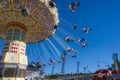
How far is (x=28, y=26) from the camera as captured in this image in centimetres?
2147

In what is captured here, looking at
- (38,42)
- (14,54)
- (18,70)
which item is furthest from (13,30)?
(38,42)

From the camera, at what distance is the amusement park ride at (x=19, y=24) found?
17.7 meters

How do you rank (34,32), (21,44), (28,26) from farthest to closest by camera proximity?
(34,32), (28,26), (21,44)

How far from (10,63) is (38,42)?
805cm

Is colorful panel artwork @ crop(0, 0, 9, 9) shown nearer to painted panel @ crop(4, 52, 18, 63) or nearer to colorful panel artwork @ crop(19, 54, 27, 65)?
painted panel @ crop(4, 52, 18, 63)

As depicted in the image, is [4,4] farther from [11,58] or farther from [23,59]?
[23,59]

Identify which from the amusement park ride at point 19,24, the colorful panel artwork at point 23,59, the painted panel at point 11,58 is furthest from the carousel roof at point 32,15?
the painted panel at point 11,58

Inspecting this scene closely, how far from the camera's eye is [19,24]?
805 inches

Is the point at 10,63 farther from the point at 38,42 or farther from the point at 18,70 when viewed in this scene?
the point at 38,42

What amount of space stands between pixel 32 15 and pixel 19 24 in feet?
8.02

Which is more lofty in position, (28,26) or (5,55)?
(28,26)

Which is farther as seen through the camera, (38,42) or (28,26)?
(38,42)

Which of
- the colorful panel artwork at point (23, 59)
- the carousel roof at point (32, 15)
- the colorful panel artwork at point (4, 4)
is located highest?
the colorful panel artwork at point (4, 4)

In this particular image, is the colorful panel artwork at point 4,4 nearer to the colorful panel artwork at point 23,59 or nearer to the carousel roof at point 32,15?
the carousel roof at point 32,15
